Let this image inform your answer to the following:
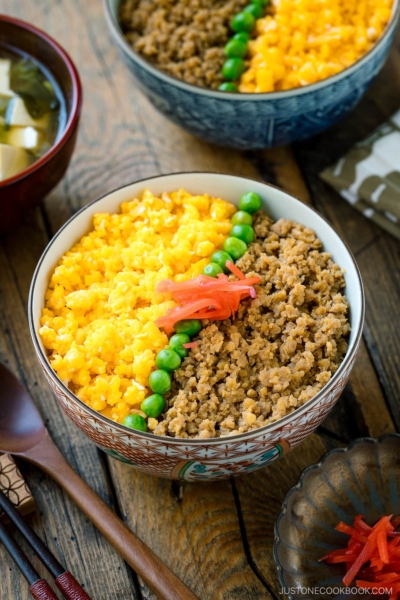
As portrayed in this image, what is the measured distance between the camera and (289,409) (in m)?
1.93

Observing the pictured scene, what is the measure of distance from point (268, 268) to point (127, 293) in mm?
458

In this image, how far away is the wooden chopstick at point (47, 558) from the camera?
1.91 metres

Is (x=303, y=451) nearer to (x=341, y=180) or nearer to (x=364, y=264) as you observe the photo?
(x=364, y=264)

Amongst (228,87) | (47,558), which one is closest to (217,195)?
(228,87)

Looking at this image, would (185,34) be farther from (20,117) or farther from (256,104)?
(20,117)

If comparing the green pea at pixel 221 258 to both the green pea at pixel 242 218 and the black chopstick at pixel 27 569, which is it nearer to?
the green pea at pixel 242 218

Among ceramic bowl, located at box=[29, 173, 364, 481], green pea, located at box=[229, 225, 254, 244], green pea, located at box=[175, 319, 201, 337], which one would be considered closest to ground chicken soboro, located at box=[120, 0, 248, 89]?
ceramic bowl, located at box=[29, 173, 364, 481]

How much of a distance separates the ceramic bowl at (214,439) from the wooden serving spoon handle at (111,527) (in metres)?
0.19

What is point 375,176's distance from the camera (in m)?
2.84

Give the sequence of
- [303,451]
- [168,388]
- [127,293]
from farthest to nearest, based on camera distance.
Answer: [303,451] < [127,293] < [168,388]

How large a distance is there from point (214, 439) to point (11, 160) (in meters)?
1.39

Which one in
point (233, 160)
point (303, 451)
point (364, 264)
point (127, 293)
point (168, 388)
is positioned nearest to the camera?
point (168, 388)

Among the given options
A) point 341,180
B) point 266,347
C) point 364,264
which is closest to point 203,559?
point 266,347

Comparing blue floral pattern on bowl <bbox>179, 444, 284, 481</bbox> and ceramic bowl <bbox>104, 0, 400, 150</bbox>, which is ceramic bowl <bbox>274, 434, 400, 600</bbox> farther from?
ceramic bowl <bbox>104, 0, 400, 150</bbox>
